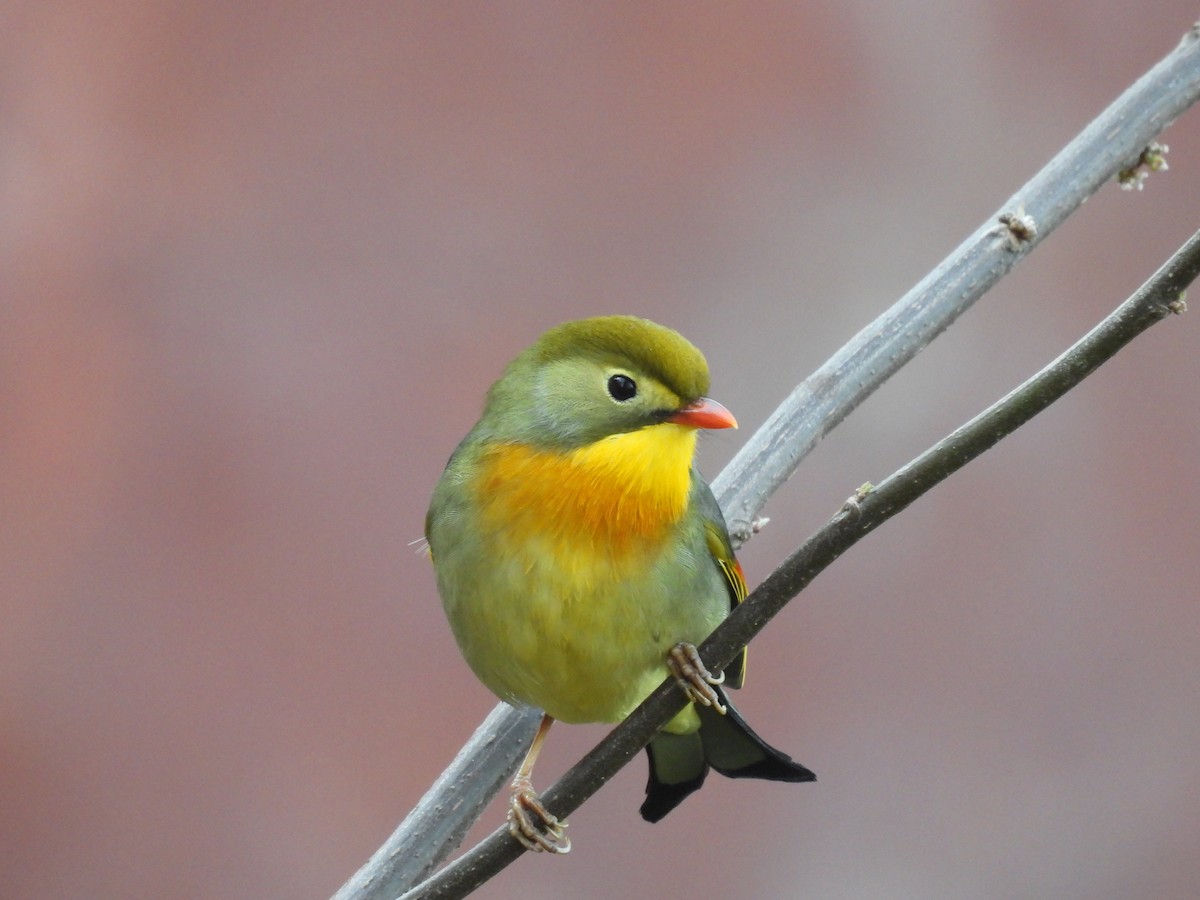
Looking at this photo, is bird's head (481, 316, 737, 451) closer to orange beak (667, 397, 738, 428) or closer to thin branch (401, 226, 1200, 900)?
orange beak (667, 397, 738, 428)

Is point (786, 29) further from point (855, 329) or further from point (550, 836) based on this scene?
point (550, 836)

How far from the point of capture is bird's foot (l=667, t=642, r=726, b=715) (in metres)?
1.91

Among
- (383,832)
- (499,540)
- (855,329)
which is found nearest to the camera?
(499,540)

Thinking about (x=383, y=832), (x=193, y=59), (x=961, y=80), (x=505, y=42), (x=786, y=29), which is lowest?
(x=383, y=832)

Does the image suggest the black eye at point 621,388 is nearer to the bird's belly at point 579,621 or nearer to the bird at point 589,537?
the bird at point 589,537

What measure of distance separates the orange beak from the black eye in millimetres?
71

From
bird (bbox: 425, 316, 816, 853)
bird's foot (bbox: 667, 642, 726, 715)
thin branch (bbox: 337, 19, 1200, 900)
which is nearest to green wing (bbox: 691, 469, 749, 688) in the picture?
bird (bbox: 425, 316, 816, 853)

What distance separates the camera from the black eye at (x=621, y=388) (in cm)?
210

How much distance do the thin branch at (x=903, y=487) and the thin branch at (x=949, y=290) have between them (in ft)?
2.15

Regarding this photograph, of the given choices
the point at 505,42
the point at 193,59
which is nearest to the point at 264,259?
the point at 193,59

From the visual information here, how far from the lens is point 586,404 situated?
211cm

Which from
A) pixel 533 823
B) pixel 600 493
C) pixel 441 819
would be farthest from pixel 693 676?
pixel 441 819

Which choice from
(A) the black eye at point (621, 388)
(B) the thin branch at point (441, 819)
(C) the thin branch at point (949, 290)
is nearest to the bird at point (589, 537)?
(A) the black eye at point (621, 388)

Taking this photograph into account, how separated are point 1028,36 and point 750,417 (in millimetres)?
1465
